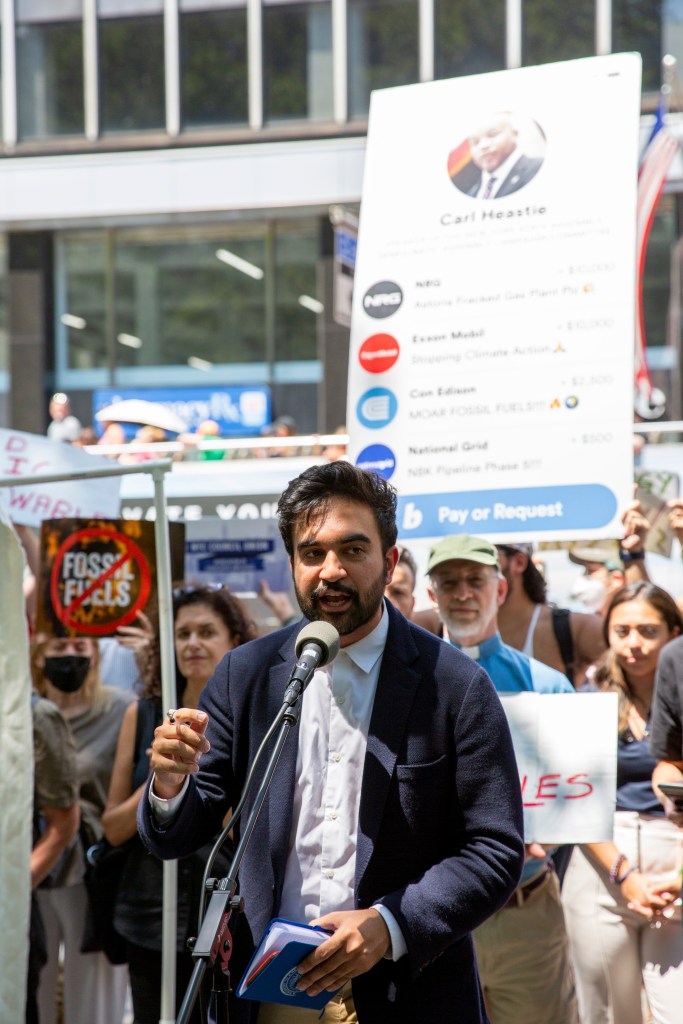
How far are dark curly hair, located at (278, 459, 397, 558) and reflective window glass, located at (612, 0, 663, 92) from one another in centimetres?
1652

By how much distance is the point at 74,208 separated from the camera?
19.4m

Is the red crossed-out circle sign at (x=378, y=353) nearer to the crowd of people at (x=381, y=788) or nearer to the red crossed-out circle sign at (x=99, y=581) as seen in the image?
the crowd of people at (x=381, y=788)

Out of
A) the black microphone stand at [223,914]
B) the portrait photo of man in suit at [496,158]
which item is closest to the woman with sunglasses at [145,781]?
the portrait photo of man in suit at [496,158]

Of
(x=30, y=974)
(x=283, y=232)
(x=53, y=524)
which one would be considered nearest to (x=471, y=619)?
(x=53, y=524)

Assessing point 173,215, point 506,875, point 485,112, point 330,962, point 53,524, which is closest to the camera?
point 330,962

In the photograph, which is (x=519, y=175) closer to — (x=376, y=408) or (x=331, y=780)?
(x=376, y=408)

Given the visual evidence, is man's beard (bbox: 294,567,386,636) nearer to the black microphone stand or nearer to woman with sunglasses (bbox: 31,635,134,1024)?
the black microphone stand

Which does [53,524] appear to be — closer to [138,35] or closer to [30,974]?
[30,974]

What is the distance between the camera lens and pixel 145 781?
5324 mm

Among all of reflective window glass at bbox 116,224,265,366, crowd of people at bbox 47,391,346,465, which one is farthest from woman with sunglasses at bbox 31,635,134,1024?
reflective window glass at bbox 116,224,265,366

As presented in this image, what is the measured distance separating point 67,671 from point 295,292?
46.5 ft

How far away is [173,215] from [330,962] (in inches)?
688

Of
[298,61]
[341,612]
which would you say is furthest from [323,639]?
[298,61]

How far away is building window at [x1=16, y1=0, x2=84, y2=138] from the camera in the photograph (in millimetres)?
19672
